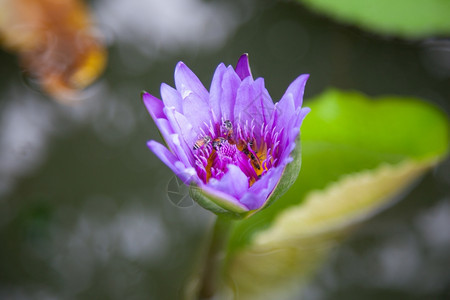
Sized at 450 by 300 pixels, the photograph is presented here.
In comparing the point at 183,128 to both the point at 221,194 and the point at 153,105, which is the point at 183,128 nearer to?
the point at 153,105

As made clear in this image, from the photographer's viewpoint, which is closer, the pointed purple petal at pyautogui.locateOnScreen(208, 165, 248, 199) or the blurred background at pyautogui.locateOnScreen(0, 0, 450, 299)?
the pointed purple petal at pyautogui.locateOnScreen(208, 165, 248, 199)

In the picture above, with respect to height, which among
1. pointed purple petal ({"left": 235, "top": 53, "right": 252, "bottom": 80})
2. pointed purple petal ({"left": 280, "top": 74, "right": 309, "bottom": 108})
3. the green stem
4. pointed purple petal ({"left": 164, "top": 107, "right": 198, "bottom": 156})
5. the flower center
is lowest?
the green stem

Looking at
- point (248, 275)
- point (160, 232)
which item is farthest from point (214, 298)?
point (160, 232)

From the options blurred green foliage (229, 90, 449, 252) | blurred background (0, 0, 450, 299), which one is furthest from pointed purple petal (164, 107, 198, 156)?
blurred green foliage (229, 90, 449, 252)

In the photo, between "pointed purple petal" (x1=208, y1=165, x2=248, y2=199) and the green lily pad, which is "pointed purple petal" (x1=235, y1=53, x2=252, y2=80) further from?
the green lily pad

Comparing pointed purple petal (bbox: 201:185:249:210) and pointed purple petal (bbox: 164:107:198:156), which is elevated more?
pointed purple petal (bbox: 164:107:198:156)

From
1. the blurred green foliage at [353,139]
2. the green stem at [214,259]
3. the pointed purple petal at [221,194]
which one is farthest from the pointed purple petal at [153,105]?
the blurred green foliage at [353,139]

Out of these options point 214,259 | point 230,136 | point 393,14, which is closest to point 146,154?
point 214,259

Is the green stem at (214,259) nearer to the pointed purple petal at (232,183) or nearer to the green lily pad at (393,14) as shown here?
the pointed purple petal at (232,183)
